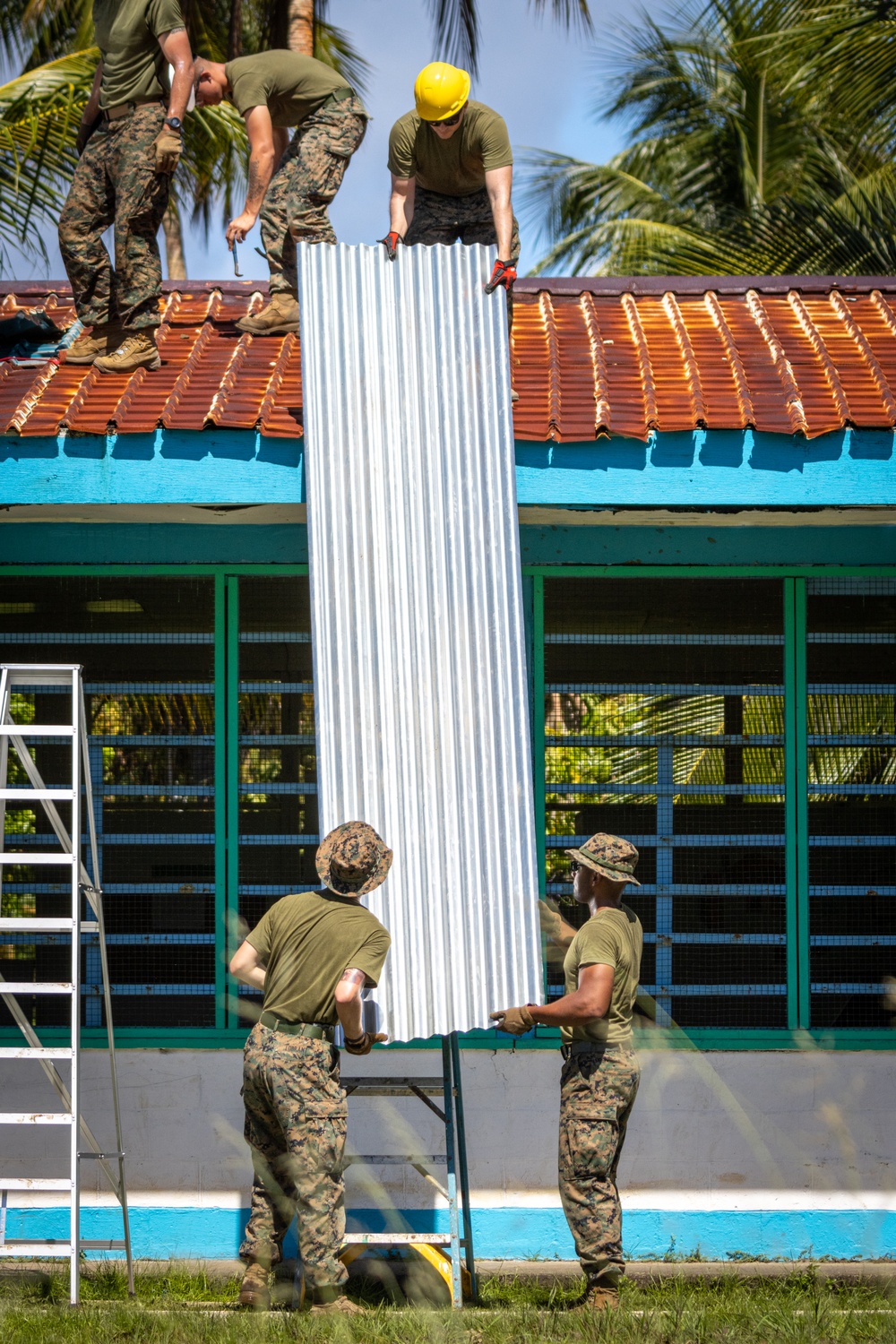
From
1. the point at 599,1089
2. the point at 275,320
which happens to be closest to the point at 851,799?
the point at 599,1089

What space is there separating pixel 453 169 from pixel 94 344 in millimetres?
1820

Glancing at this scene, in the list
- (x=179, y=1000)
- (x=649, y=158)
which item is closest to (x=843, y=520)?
(x=179, y=1000)

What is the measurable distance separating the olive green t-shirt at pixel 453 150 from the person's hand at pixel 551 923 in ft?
10.8

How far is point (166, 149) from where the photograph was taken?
5762 millimetres

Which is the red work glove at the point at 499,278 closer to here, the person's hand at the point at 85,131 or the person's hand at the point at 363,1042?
the person's hand at the point at 85,131

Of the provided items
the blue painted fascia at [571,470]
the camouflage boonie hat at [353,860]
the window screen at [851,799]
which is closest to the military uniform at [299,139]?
the blue painted fascia at [571,470]

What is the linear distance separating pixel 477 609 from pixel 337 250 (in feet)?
4.95

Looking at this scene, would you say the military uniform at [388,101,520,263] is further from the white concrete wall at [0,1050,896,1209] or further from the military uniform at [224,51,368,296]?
the white concrete wall at [0,1050,896,1209]

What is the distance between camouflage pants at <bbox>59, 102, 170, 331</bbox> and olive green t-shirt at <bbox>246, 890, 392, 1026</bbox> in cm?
297

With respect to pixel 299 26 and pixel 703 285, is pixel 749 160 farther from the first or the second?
pixel 703 285

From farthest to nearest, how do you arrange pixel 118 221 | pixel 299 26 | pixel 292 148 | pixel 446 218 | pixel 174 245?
pixel 174 245 < pixel 299 26 < pixel 292 148 < pixel 446 218 < pixel 118 221

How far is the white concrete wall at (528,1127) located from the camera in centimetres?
568

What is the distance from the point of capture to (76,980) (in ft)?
14.6

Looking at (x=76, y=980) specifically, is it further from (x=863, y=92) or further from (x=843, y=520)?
(x=863, y=92)
